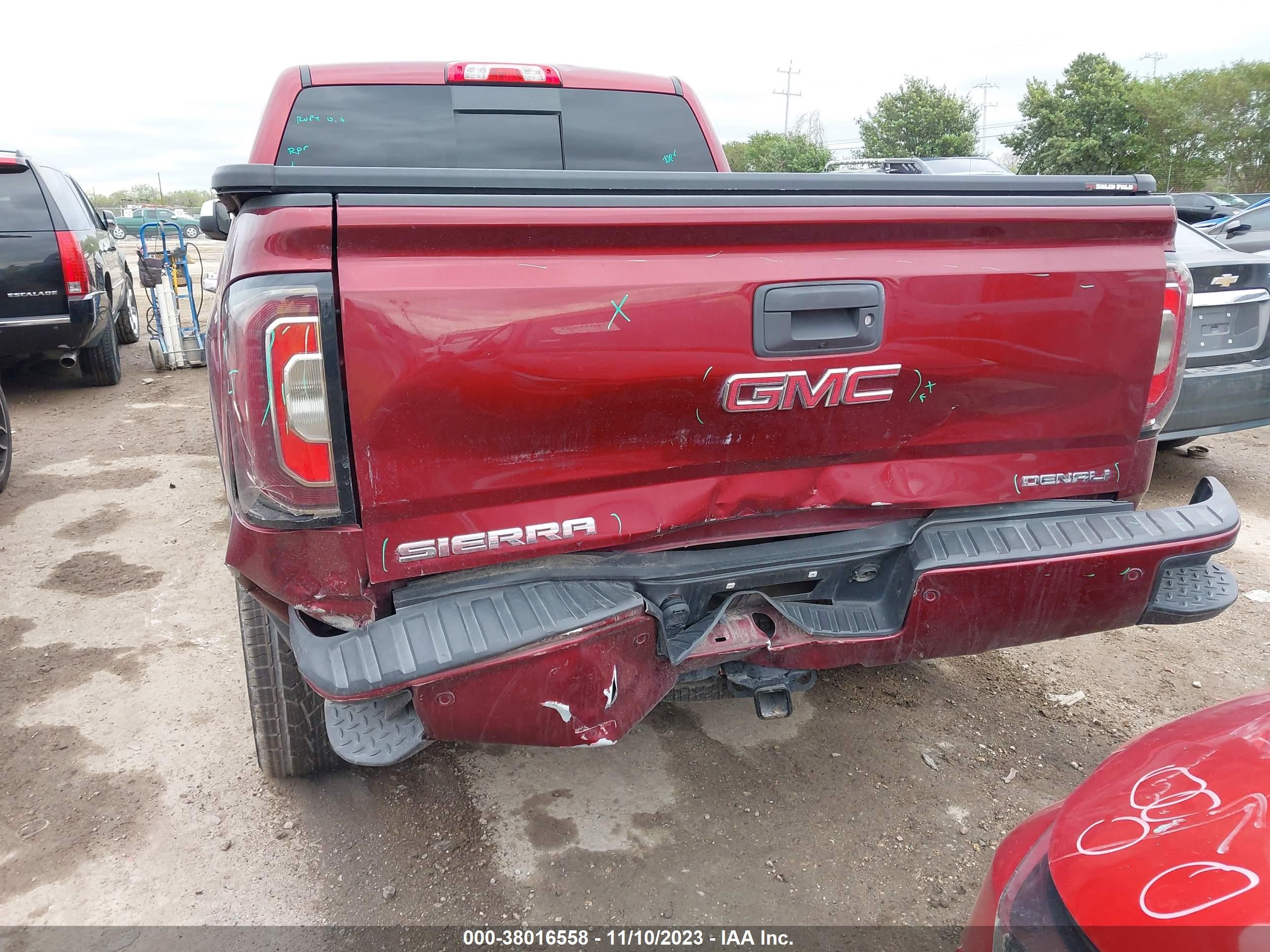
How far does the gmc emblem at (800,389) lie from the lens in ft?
6.12

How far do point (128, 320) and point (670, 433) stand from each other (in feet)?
35.0

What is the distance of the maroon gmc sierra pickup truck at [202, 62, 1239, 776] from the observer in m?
1.64

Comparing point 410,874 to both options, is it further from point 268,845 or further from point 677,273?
point 677,273

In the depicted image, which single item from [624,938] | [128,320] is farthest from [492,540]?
[128,320]

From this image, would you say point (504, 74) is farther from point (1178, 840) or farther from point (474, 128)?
point (1178, 840)

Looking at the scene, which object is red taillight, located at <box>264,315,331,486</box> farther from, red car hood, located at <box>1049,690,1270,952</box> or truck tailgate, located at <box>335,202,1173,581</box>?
red car hood, located at <box>1049,690,1270,952</box>

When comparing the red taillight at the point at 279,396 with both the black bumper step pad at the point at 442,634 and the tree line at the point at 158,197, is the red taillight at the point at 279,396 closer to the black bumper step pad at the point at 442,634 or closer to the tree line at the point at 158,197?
the black bumper step pad at the point at 442,634

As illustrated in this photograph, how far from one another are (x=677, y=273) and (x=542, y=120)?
2.14 meters

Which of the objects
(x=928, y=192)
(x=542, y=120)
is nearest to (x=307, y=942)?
(x=928, y=192)

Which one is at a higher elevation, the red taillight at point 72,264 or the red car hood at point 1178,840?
the red taillight at point 72,264

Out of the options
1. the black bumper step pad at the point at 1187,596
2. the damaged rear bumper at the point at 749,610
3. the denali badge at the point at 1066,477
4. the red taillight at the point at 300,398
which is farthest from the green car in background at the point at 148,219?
the black bumper step pad at the point at 1187,596

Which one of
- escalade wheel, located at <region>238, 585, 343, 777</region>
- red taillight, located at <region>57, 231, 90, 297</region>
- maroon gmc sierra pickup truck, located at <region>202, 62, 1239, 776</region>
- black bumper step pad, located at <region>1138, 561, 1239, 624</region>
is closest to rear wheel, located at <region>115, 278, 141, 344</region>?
red taillight, located at <region>57, 231, 90, 297</region>

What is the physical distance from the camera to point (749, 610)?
2.10m

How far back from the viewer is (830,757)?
9.18 ft
